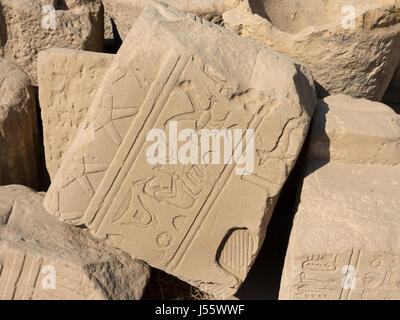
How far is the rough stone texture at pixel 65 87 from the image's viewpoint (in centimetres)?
251

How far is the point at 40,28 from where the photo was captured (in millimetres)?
3102

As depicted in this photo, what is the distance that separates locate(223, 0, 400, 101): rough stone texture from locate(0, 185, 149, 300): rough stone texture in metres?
1.44

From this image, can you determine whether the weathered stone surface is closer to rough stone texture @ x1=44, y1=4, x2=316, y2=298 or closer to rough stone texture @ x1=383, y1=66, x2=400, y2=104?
rough stone texture @ x1=44, y1=4, x2=316, y2=298

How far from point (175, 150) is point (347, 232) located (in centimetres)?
83

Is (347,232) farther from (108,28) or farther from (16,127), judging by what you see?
(108,28)

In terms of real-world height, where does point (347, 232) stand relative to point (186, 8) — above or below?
below

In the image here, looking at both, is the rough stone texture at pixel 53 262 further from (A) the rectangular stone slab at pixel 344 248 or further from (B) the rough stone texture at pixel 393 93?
(B) the rough stone texture at pixel 393 93

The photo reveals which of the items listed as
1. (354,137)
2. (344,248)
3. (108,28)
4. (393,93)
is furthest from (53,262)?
(393,93)

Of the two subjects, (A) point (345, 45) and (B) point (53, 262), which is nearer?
(B) point (53, 262)

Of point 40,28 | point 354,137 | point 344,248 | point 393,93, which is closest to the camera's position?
point 344,248

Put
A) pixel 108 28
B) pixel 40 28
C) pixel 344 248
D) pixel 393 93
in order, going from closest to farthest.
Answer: pixel 344 248, pixel 40 28, pixel 393 93, pixel 108 28

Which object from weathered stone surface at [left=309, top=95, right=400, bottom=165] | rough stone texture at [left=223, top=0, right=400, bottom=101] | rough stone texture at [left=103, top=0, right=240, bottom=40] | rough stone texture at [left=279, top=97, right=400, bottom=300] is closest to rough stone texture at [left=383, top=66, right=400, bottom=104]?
rough stone texture at [left=223, top=0, right=400, bottom=101]

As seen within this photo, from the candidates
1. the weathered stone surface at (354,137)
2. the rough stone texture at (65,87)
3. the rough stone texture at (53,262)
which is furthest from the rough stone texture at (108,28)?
the weathered stone surface at (354,137)

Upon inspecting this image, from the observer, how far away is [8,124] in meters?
2.60
